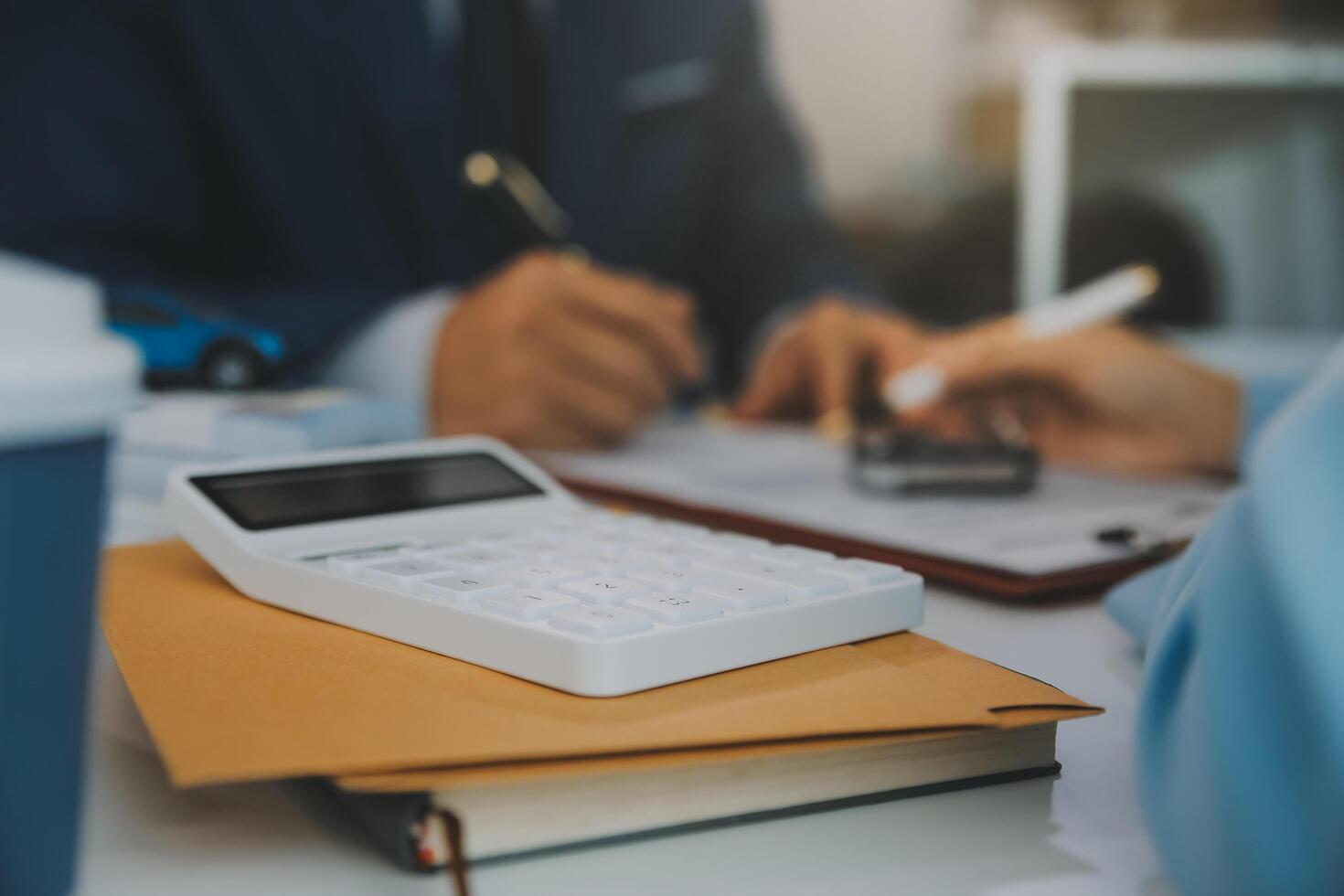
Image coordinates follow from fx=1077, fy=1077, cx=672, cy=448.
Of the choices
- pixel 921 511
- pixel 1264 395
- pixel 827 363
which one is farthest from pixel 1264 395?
pixel 827 363

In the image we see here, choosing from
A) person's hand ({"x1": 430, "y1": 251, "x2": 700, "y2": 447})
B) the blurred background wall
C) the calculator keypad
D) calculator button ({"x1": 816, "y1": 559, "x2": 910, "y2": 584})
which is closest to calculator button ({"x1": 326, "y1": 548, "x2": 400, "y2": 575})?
the calculator keypad

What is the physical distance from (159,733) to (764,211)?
134cm

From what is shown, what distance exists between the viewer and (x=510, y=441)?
0.71 meters

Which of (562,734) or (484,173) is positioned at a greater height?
(484,173)

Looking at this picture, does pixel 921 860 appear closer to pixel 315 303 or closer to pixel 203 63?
pixel 315 303

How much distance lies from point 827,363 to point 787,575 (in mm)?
664

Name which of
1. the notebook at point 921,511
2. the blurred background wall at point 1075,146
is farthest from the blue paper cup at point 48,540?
the blurred background wall at point 1075,146

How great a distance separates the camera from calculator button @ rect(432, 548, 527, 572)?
0.25 metres

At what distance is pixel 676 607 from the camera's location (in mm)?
206

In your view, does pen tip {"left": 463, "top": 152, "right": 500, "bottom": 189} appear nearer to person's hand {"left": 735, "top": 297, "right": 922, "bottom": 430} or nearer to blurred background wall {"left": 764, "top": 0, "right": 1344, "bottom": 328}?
person's hand {"left": 735, "top": 297, "right": 922, "bottom": 430}

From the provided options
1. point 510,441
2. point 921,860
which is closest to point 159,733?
point 921,860

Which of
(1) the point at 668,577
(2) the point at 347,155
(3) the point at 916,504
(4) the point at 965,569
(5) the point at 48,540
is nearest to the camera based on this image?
(5) the point at 48,540

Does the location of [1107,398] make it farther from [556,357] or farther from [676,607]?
[676,607]

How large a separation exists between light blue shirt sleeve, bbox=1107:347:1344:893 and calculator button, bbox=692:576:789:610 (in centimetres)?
9
